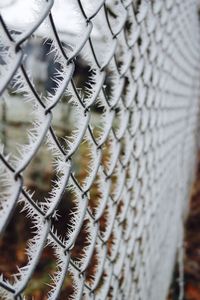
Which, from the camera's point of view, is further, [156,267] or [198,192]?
[198,192]

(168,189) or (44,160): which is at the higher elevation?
(44,160)

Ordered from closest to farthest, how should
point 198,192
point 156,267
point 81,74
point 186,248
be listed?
point 156,267 → point 81,74 → point 186,248 → point 198,192

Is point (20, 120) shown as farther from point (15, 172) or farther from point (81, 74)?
point (15, 172)

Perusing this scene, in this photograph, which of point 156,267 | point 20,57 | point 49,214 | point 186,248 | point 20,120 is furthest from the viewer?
point 20,120

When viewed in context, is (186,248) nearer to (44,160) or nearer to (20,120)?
(44,160)

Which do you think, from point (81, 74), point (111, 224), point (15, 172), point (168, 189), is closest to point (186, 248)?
point (168, 189)

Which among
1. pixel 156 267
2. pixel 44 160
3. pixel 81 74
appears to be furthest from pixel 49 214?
pixel 44 160

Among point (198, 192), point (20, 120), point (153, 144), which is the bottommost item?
point (198, 192)
